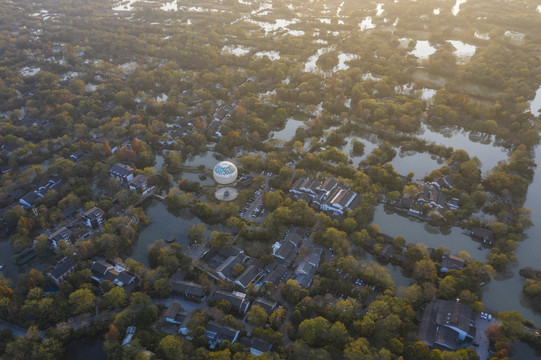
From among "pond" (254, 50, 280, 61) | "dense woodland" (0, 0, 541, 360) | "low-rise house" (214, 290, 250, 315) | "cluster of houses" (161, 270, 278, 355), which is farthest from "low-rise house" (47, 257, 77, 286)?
"pond" (254, 50, 280, 61)

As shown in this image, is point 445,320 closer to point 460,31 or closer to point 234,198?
point 234,198

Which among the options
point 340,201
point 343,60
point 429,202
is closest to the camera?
point 340,201

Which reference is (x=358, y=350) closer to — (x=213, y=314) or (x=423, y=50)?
(x=213, y=314)

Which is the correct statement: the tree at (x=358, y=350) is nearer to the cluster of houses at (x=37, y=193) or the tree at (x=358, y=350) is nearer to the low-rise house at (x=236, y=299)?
the low-rise house at (x=236, y=299)

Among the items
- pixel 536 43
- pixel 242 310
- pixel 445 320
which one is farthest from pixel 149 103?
pixel 536 43

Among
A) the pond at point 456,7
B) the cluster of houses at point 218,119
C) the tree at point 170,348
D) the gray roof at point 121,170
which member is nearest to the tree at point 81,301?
the tree at point 170,348

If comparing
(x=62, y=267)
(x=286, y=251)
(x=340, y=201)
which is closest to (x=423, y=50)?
(x=340, y=201)
